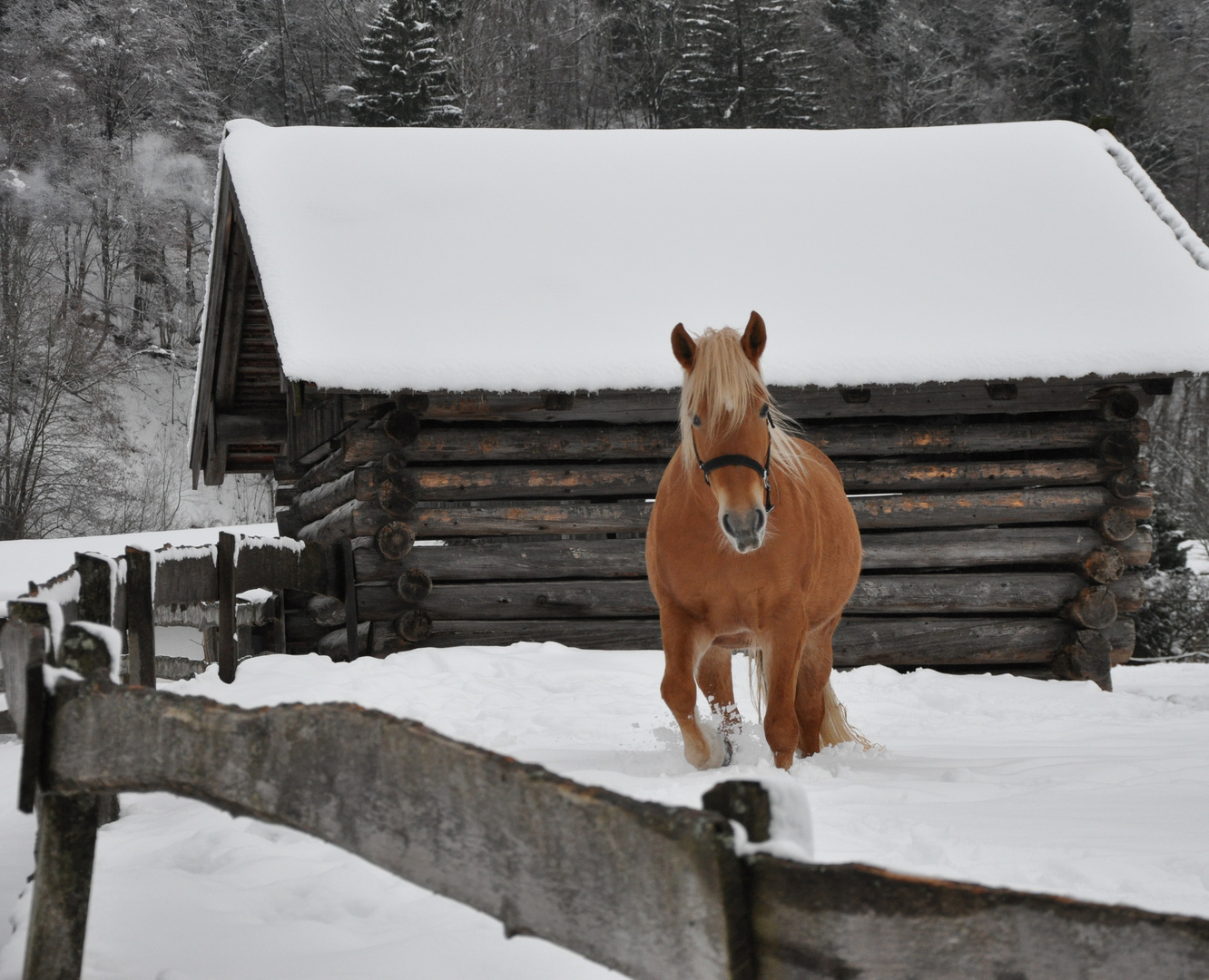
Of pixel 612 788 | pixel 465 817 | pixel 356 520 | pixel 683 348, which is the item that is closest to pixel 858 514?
pixel 356 520

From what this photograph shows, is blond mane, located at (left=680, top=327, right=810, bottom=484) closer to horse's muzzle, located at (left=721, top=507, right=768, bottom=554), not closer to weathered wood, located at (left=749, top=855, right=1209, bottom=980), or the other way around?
horse's muzzle, located at (left=721, top=507, right=768, bottom=554)

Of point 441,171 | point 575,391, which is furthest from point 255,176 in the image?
point 575,391

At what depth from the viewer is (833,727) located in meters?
4.92

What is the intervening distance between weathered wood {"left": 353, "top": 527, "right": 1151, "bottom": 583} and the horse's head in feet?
13.1

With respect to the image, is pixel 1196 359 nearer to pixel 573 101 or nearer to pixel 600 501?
pixel 600 501

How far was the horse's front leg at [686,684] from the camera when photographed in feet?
14.0

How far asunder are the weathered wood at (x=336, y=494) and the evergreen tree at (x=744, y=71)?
68.8ft

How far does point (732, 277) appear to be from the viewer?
8.71m

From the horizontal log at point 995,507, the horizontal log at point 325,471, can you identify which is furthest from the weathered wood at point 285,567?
the horizontal log at point 995,507

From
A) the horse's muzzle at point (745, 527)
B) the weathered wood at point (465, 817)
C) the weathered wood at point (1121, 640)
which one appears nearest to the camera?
the weathered wood at point (465, 817)

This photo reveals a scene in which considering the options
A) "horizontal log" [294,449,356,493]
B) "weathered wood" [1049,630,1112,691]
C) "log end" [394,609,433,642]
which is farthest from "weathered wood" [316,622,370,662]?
"weathered wood" [1049,630,1112,691]

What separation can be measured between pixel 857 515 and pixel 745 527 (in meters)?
4.67

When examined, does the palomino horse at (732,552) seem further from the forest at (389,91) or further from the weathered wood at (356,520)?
the forest at (389,91)

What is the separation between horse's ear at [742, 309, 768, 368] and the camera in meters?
4.05
